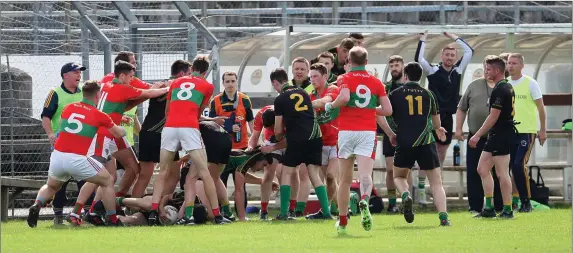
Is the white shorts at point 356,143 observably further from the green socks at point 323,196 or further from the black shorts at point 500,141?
the black shorts at point 500,141

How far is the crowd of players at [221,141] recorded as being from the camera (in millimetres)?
13820

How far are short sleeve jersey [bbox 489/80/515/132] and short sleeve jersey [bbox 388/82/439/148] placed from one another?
866mm

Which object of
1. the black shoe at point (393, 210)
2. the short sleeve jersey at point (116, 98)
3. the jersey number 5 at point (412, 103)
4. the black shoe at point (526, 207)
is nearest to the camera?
the jersey number 5 at point (412, 103)

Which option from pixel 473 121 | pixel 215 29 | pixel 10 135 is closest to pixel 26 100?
pixel 10 135

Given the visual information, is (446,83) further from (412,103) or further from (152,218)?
(152,218)

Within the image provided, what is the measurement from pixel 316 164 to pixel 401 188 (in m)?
1.31

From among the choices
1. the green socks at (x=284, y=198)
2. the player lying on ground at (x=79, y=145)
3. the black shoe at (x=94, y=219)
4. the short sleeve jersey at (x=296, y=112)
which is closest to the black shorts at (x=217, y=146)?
the short sleeve jersey at (x=296, y=112)

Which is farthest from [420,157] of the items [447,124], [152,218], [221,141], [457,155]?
[457,155]

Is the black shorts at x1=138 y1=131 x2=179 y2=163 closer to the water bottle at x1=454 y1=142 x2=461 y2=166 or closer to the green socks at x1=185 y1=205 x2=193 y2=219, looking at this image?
the green socks at x1=185 y1=205 x2=193 y2=219

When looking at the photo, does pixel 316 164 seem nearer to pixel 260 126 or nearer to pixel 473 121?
pixel 260 126

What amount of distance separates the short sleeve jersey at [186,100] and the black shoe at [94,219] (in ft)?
4.44

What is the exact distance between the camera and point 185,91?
1422cm

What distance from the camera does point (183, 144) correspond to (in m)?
14.2

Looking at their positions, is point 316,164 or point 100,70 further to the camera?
point 100,70
